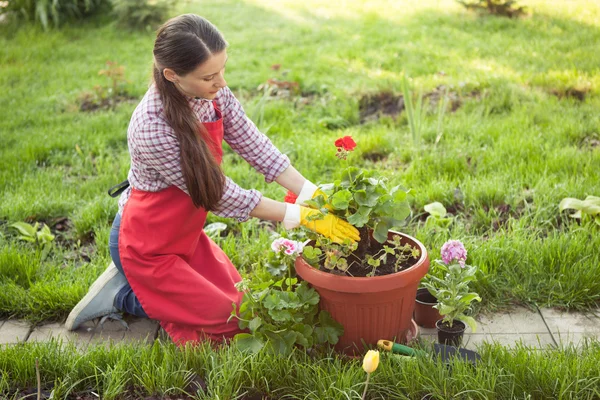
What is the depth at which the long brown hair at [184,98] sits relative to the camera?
7.39 feet

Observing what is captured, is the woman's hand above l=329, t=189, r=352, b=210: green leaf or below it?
below

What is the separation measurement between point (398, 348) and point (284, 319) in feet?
1.29

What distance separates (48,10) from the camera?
7.52 m

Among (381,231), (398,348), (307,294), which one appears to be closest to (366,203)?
(381,231)

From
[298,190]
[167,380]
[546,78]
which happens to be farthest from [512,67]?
[167,380]

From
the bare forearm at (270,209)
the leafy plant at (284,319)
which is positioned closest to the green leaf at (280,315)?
the leafy plant at (284,319)

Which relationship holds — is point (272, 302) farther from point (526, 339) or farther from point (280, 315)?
point (526, 339)

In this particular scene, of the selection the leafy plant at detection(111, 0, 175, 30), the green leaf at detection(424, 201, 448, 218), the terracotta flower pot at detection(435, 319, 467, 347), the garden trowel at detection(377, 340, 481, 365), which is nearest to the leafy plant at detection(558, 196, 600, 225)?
the green leaf at detection(424, 201, 448, 218)

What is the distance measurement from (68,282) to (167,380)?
0.95 m

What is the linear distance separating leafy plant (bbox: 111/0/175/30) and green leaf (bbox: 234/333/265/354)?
5.85 m

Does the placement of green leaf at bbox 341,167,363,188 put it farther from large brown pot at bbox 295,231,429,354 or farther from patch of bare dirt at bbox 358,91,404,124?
patch of bare dirt at bbox 358,91,404,124

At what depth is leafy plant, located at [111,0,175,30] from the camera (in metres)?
7.36

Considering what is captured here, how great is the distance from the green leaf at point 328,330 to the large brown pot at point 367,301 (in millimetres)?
23

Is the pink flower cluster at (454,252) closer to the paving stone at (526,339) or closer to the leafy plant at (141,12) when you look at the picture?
the paving stone at (526,339)
